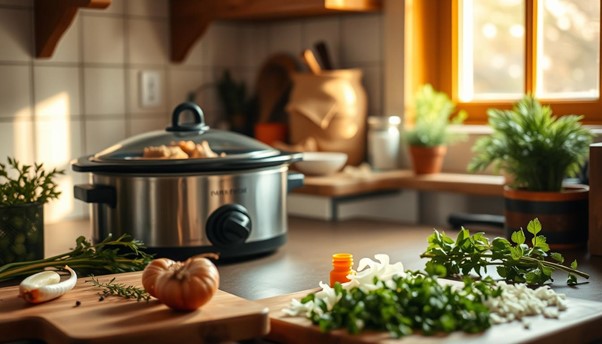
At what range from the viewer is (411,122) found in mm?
2172

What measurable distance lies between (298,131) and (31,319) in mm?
1240

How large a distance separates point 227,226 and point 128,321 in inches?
17.0

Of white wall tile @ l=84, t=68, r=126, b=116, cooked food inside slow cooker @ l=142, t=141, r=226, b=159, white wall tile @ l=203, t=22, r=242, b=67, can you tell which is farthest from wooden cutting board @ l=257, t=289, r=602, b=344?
white wall tile @ l=203, t=22, r=242, b=67

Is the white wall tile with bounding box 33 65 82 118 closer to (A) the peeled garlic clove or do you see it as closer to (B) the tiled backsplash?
(B) the tiled backsplash

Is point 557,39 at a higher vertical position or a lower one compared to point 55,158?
higher

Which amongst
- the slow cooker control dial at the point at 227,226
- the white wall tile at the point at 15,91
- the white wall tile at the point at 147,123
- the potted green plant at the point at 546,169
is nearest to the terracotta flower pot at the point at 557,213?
the potted green plant at the point at 546,169

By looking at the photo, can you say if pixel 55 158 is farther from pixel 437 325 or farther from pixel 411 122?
pixel 437 325

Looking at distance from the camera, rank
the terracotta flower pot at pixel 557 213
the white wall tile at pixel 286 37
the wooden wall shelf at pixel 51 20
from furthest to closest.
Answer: the white wall tile at pixel 286 37 < the wooden wall shelf at pixel 51 20 < the terracotta flower pot at pixel 557 213

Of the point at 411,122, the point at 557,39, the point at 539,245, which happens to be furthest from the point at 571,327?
the point at 557,39

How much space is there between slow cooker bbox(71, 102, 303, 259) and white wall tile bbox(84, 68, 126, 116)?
0.61m

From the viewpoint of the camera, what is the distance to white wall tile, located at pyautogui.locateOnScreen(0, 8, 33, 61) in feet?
6.34

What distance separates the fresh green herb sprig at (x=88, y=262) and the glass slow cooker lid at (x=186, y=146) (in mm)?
179

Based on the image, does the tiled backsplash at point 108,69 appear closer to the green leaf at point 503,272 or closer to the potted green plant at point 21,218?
the potted green plant at point 21,218

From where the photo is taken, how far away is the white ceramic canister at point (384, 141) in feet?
6.98
